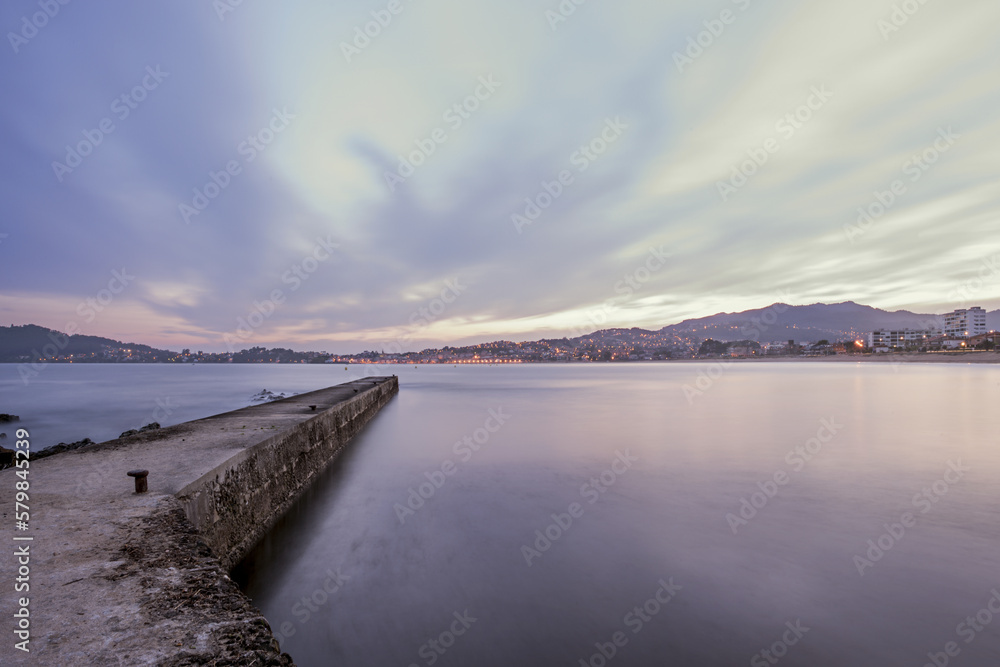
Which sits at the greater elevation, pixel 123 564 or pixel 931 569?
pixel 123 564

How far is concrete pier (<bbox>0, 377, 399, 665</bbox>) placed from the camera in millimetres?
2051

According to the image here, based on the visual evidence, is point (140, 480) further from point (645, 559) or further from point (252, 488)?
point (645, 559)

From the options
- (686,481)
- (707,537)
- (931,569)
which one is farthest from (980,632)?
(686,481)

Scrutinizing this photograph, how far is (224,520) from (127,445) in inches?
113

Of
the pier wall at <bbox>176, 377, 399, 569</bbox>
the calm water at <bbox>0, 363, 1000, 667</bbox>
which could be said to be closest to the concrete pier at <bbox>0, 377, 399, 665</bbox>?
the pier wall at <bbox>176, 377, 399, 569</bbox>

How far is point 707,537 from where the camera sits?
601 cm

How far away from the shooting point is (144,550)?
2.98 m

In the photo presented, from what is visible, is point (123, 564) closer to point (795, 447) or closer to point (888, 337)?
point (795, 447)

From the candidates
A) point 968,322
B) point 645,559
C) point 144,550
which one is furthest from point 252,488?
point 968,322

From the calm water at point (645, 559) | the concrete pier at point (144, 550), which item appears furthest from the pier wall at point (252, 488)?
the calm water at point (645, 559)

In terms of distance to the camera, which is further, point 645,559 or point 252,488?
point 252,488

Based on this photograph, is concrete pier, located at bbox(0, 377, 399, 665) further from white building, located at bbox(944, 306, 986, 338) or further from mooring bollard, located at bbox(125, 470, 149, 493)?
white building, located at bbox(944, 306, 986, 338)

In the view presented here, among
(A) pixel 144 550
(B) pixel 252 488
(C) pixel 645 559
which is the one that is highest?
(A) pixel 144 550

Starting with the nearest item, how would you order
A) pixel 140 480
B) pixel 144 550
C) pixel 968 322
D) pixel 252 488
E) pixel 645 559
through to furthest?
pixel 144 550 → pixel 140 480 → pixel 645 559 → pixel 252 488 → pixel 968 322
